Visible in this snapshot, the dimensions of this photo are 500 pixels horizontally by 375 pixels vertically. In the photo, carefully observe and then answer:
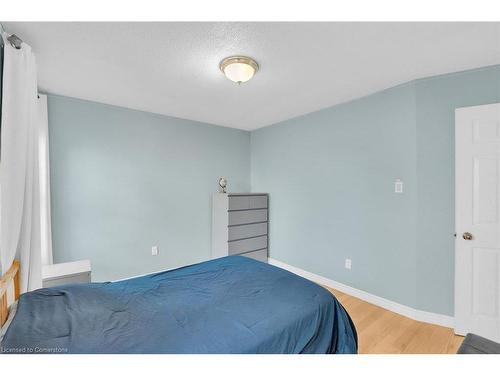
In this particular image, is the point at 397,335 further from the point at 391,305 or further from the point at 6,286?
the point at 6,286

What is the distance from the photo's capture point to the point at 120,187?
2.89m

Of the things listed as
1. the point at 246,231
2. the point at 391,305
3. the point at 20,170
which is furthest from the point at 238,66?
the point at 391,305

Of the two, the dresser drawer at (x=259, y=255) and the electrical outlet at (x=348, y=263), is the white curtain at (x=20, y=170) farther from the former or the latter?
the electrical outlet at (x=348, y=263)

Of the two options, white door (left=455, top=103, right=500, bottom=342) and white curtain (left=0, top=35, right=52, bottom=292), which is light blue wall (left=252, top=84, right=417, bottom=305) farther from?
white curtain (left=0, top=35, right=52, bottom=292)

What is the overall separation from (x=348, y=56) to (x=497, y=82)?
1.22 m

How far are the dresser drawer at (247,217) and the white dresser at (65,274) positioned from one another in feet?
5.80

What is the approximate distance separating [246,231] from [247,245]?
0.22m

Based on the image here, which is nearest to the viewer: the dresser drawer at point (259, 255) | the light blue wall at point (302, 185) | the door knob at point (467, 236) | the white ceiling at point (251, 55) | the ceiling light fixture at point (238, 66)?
the white ceiling at point (251, 55)

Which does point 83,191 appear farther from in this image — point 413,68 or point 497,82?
point 497,82

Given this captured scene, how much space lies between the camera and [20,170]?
1454 mm

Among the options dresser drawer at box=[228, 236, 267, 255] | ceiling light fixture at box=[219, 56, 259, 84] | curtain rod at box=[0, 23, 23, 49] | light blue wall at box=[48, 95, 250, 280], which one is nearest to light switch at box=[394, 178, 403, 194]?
ceiling light fixture at box=[219, 56, 259, 84]

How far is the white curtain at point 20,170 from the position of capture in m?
1.33

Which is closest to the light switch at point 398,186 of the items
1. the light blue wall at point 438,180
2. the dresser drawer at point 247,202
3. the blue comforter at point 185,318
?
the light blue wall at point 438,180

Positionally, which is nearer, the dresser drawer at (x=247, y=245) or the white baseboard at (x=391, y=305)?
the white baseboard at (x=391, y=305)
